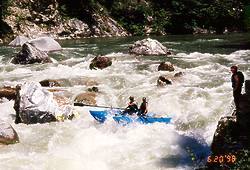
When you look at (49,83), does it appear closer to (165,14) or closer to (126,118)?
(126,118)

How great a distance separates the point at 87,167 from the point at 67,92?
694 centimetres

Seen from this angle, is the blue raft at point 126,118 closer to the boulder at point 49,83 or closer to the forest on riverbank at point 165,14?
the boulder at point 49,83

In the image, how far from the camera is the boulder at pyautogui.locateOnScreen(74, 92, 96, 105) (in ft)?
51.4

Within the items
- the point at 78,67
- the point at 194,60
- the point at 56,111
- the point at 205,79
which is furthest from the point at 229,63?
the point at 56,111

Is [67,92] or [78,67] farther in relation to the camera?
[78,67]

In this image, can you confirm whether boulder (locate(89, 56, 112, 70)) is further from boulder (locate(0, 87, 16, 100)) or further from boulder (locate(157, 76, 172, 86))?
boulder (locate(0, 87, 16, 100))

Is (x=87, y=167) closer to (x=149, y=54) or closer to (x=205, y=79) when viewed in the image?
(x=205, y=79)

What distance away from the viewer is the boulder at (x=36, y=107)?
13.7 metres

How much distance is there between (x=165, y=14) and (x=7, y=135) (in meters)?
36.4

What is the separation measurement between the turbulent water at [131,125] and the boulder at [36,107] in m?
0.32

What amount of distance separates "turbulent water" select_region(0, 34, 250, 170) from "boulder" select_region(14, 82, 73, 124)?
1.05ft

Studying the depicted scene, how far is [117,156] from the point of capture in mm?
10852

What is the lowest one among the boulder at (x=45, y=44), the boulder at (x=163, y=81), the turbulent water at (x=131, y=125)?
the turbulent water at (x=131, y=125)

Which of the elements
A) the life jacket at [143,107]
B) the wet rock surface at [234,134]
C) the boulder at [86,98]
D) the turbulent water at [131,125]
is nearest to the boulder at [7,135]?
the turbulent water at [131,125]
